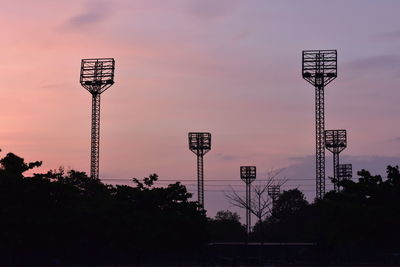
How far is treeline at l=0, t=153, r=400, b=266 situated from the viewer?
5128 centimetres

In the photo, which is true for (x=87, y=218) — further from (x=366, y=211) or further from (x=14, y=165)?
(x=366, y=211)

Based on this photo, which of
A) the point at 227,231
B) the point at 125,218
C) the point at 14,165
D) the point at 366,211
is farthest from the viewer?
the point at 227,231

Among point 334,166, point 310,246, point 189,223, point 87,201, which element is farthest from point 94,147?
point 334,166

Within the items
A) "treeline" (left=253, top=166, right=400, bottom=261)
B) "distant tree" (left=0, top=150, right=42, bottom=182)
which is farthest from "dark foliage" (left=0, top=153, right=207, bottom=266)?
"treeline" (left=253, top=166, right=400, bottom=261)

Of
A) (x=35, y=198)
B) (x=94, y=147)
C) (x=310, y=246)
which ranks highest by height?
(x=94, y=147)

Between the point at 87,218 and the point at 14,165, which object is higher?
the point at 14,165

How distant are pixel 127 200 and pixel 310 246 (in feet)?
103

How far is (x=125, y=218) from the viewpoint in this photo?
2427 inches

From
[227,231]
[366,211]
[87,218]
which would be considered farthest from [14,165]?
[227,231]

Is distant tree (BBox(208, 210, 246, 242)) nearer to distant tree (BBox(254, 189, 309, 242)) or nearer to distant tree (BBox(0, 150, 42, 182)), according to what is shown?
distant tree (BBox(254, 189, 309, 242))

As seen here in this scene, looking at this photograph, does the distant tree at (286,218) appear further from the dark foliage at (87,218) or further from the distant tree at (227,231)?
the dark foliage at (87,218)

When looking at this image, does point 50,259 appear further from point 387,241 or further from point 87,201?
point 387,241

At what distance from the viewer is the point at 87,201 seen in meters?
65.1

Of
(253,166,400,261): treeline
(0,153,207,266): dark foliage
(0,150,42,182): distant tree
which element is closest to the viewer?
(253,166,400,261): treeline
